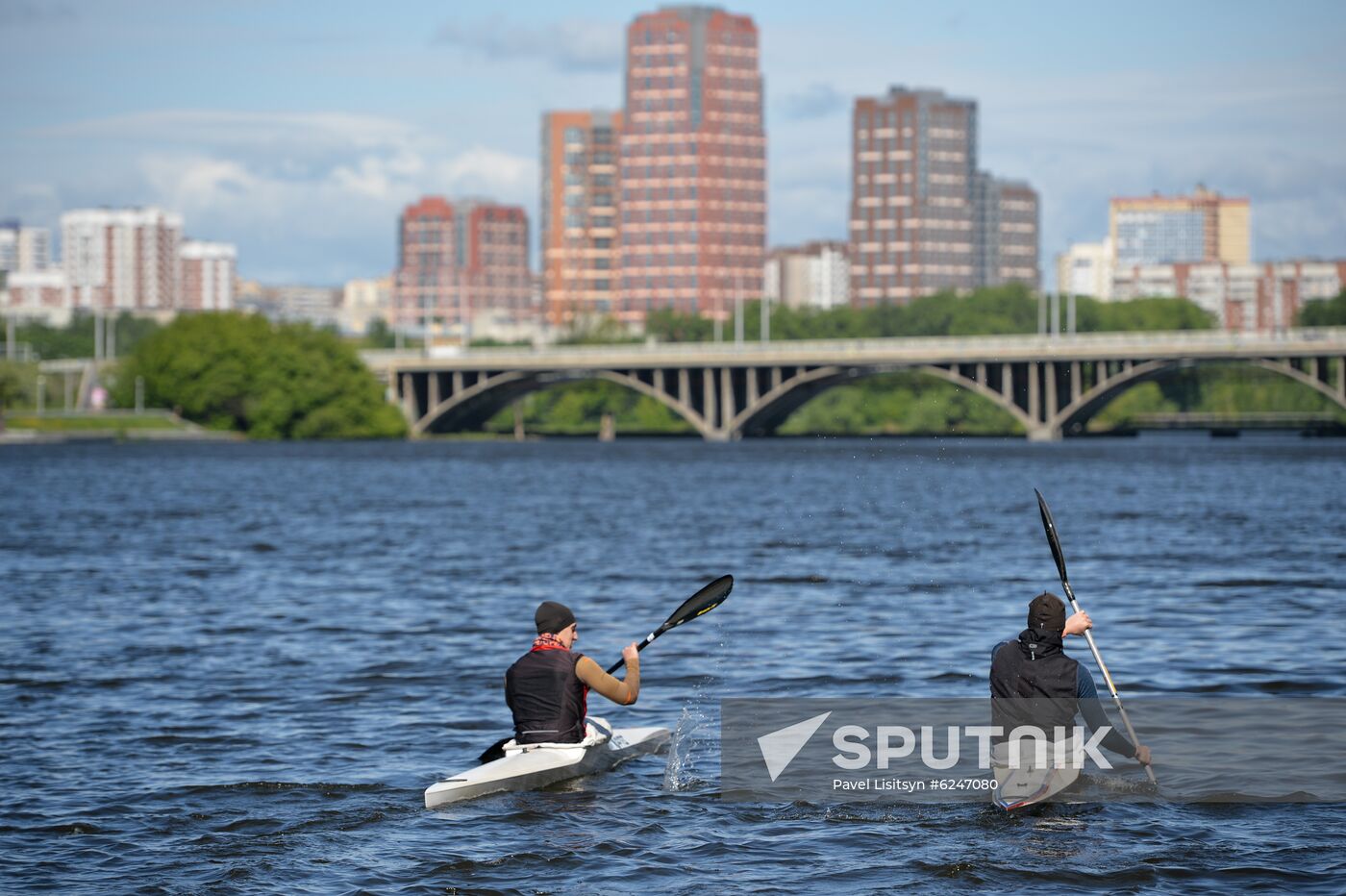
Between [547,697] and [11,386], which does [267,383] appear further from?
[547,697]

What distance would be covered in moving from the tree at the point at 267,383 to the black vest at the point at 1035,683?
371 feet

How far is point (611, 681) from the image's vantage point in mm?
14719

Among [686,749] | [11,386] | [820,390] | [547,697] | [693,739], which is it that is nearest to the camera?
[547,697]

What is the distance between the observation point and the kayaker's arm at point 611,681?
1468 cm

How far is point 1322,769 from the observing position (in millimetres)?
15984

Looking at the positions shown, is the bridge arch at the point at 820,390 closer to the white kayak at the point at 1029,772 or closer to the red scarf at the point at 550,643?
the red scarf at the point at 550,643

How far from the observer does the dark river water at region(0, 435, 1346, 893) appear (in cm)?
1323

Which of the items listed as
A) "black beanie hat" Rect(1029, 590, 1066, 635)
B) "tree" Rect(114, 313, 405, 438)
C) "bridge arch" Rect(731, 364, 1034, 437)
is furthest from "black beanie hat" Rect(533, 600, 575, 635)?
"tree" Rect(114, 313, 405, 438)

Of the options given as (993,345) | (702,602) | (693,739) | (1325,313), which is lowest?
(693,739)

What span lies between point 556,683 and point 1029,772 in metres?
3.72

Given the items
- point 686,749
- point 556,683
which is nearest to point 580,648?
point 686,749

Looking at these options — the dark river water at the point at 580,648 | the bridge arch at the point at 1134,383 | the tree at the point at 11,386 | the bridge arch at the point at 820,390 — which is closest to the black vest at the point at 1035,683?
the dark river water at the point at 580,648

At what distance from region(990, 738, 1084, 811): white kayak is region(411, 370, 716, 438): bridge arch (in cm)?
10523

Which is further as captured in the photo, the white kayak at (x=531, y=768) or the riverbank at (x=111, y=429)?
the riverbank at (x=111, y=429)
